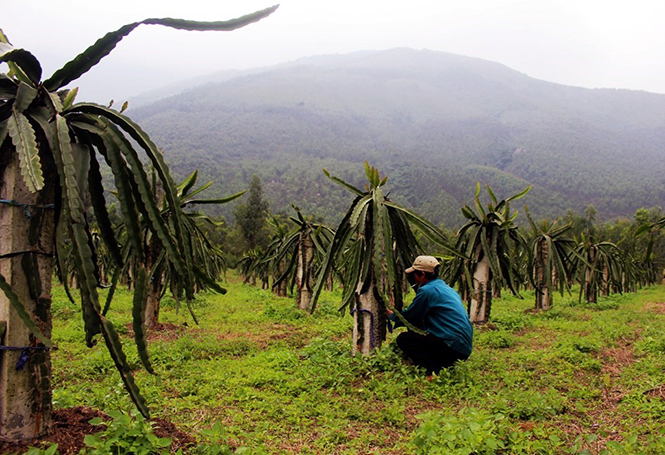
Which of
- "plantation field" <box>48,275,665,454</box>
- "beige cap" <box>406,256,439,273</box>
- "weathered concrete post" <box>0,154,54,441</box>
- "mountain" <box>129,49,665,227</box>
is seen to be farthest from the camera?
"mountain" <box>129,49,665,227</box>

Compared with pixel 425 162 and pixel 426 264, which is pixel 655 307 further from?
pixel 425 162

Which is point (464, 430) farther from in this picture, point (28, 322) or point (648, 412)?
point (28, 322)

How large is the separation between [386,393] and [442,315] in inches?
46.7

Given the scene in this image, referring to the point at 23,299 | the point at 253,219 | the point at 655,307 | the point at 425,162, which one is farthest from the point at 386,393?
the point at 425,162

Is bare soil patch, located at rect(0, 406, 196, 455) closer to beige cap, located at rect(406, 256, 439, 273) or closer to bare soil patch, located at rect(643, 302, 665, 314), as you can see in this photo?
beige cap, located at rect(406, 256, 439, 273)

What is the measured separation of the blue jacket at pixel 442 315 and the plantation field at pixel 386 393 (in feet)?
1.28

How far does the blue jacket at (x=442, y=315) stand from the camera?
17.6 feet

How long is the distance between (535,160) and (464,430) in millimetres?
159259

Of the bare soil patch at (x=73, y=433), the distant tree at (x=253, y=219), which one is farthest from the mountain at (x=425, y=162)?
the bare soil patch at (x=73, y=433)

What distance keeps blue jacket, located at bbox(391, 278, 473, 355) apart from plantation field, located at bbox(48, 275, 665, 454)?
1.28ft

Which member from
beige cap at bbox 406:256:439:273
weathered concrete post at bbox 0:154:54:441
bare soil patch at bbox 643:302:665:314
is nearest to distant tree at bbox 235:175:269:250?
bare soil patch at bbox 643:302:665:314

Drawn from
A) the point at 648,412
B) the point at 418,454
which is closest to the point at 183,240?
the point at 418,454

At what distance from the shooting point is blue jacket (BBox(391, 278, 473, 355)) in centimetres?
538

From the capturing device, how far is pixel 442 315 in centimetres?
548
